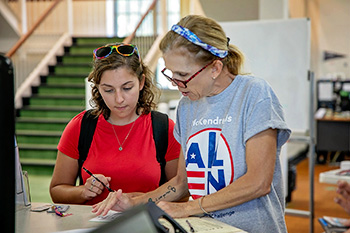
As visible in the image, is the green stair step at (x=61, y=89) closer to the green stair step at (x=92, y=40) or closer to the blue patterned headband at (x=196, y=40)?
the green stair step at (x=92, y=40)

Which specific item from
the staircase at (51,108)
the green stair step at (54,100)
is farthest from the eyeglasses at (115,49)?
the green stair step at (54,100)

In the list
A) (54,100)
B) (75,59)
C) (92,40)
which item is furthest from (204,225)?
(92,40)

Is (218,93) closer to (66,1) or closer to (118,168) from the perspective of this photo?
(118,168)

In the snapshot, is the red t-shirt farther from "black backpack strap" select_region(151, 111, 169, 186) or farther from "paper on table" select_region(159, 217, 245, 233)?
"paper on table" select_region(159, 217, 245, 233)

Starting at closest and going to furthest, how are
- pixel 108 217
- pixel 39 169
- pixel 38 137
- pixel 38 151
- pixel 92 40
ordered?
pixel 108 217, pixel 39 169, pixel 38 151, pixel 38 137, pixel 92 40

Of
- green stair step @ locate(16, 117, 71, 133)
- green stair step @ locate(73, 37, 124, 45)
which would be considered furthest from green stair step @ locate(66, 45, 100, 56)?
green stair step @ locate(16, 117, 71, 133)

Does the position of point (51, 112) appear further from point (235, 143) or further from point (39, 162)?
point (235, 143)

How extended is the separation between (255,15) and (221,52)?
800 cm

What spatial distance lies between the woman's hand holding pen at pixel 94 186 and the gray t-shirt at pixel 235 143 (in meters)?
0.41

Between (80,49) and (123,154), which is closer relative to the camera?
(123,154)

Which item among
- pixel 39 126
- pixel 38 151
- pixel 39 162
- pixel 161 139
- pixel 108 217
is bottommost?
pixel 39 162

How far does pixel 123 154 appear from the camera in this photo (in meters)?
2.07

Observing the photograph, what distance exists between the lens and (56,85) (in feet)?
28.8

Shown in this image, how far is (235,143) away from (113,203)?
0.48 m
